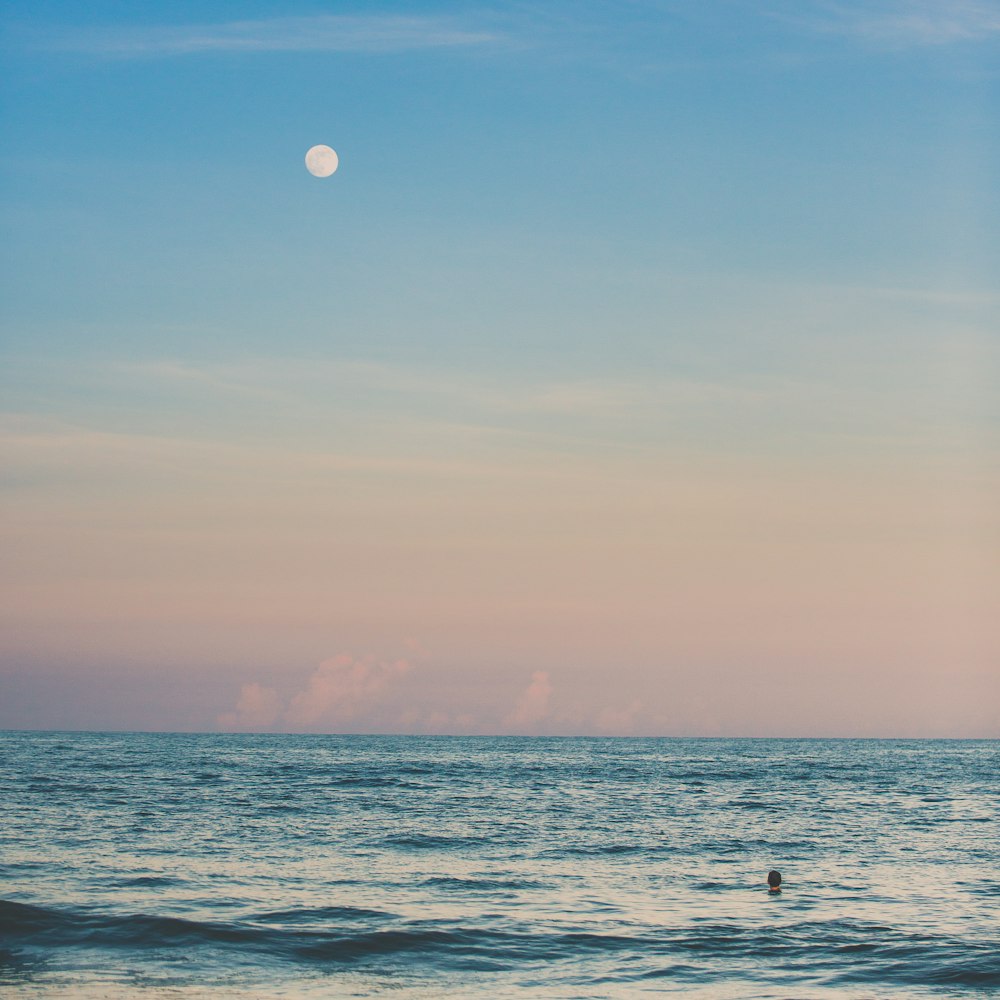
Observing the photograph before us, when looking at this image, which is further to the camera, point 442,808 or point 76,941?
point 442,808

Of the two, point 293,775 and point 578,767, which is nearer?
point 293,775

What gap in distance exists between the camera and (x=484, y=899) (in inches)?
1047

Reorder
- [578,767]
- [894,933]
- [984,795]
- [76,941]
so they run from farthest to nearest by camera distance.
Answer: [578,767], [984,795], [894,933], [76,941]

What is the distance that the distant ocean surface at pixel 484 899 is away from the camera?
1953 cm

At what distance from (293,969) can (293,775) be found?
57.0 m

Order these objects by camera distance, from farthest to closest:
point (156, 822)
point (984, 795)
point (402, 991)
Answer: point (984, 795), point (156, 822), point (402, 991)

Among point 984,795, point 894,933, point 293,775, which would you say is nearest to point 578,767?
point 293,775

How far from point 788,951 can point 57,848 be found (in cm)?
2218

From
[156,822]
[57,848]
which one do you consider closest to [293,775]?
[156,822]

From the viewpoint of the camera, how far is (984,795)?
65812 mm

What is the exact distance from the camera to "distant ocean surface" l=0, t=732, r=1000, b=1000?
19.5 metres

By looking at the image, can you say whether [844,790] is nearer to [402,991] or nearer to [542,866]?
[542,866]

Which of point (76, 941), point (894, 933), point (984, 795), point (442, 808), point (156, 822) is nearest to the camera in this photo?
point (76, 941)

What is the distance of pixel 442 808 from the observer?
49938mm
